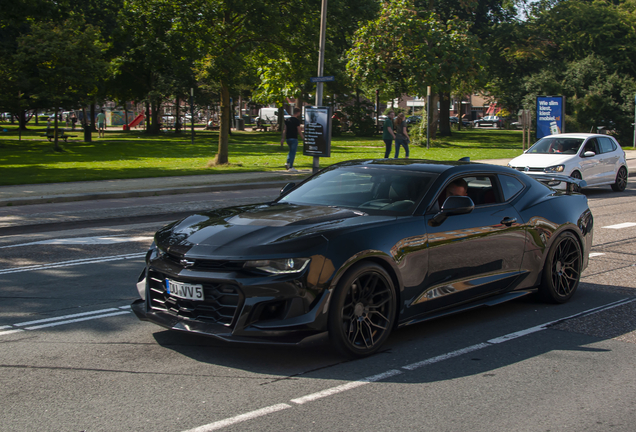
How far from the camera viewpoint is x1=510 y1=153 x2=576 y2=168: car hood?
17391 mm

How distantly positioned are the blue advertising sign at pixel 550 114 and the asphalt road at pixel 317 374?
22.2 meters

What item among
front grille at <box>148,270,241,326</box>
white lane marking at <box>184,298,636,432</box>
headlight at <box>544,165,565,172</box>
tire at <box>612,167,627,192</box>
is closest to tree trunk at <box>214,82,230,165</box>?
headlight at <box>544,165,565,172</box>

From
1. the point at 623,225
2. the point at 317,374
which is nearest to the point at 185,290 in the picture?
the point at 317,374

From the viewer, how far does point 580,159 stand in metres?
17.8

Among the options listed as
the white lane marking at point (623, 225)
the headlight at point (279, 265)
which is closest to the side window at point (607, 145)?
the white lane marking at point (623, 225)

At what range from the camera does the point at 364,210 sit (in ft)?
18.6

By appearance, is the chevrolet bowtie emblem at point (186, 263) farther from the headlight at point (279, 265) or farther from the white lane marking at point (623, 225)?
the white lane marking at point (623, 225)

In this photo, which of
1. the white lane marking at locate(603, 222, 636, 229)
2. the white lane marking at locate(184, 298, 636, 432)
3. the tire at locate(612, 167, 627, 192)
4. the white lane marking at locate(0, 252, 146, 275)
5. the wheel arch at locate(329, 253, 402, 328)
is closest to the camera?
the white lane marking at locate(184, 298, 636, 432)

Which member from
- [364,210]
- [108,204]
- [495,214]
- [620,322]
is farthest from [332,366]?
[108,204]

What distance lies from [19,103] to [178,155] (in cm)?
943

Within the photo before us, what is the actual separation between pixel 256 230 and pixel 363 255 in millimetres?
800

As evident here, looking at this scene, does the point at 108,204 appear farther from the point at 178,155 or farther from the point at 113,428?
the point at 178,155

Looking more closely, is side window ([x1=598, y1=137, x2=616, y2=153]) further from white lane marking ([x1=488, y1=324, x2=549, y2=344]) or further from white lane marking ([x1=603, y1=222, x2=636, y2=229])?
white lane marking ([x1=488, y1=324, x2=549, y2=344])

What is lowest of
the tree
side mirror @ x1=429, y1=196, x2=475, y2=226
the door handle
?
the door handle
